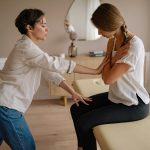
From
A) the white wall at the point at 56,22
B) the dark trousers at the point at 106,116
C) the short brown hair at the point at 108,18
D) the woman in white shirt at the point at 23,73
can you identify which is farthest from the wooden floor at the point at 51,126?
the short brown hair at the point at 108,18

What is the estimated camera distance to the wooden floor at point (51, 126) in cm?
250

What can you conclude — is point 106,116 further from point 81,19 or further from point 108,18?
point 81,19

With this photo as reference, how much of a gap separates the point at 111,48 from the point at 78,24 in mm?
1579

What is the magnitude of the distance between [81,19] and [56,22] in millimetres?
339

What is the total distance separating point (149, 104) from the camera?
6.42 feet

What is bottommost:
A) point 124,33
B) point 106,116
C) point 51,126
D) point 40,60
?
point 51,126

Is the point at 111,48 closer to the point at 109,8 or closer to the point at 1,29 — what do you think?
the point at 109,8

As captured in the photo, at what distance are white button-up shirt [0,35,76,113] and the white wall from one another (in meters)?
1.65

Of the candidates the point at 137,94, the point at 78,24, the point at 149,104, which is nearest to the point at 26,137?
the point at 137,94

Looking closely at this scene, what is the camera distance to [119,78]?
1.74 meters

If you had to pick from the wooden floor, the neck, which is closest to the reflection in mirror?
the wooden floor

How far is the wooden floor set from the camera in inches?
98.3

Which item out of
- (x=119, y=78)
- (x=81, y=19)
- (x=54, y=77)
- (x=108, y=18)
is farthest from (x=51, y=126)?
(x=108, y=18)

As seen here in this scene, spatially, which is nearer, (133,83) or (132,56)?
(132,56)
